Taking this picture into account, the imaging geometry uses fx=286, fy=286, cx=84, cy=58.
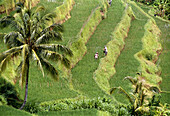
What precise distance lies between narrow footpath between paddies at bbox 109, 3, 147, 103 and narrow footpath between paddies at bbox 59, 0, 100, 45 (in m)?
4.75

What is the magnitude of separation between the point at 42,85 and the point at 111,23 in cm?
1624

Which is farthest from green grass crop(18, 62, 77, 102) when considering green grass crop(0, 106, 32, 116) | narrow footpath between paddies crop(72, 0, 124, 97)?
green grass crop(0, 106, 32, 116)

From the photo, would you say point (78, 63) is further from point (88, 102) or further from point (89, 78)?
point (88, 102)

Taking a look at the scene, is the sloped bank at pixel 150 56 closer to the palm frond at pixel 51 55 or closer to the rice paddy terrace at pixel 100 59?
the rice paddy terrace at pixel 100 59

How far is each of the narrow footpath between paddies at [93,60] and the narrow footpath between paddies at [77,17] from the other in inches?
69.7

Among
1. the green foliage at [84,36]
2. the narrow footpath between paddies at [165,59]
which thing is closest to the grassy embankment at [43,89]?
the green foliage at [84,36]

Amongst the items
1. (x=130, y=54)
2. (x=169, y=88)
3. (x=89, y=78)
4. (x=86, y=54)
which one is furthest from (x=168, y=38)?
(x=89, y=78)

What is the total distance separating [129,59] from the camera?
25906mm

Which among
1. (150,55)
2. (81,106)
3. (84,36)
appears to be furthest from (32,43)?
(150,55)

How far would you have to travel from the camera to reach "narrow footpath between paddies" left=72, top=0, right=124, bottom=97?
19.5m

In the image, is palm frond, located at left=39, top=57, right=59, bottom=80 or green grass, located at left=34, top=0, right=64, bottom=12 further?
green grass, located at left=34, top=0, right=64, bottom=12

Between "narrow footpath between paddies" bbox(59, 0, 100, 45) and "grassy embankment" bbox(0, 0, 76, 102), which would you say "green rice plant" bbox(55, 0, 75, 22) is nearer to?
"narrow footpath between paddies" bbox(59, 0, 100, 45)

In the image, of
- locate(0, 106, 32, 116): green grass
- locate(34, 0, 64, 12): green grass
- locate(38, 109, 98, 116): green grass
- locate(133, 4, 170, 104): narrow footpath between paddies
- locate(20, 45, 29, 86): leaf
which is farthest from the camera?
locate(34, 0, 64, 12): green grass

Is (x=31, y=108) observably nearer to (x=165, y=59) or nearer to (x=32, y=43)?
(x=32, y=43)
